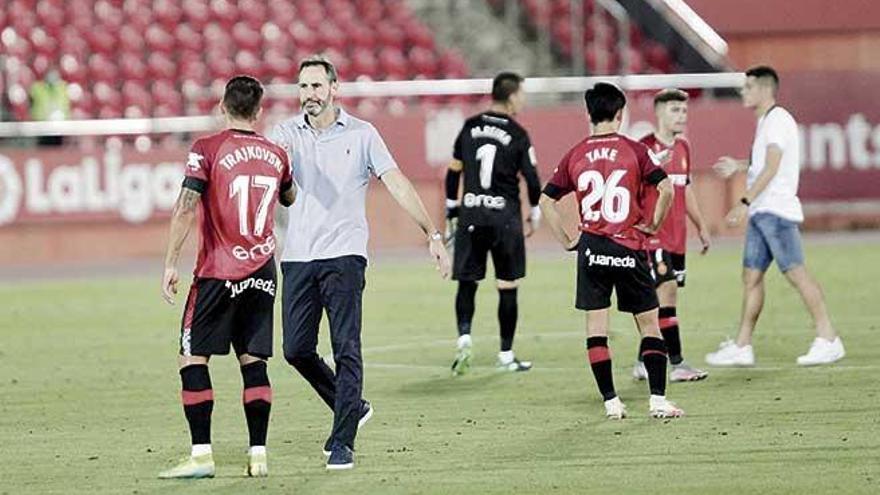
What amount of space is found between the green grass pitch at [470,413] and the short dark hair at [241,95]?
6.33ft

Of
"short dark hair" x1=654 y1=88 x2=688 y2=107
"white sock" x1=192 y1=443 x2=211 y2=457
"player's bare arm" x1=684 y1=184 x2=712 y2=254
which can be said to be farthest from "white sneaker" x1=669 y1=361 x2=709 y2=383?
"white sock" x1=192 y1=443 x2=211 y2=457

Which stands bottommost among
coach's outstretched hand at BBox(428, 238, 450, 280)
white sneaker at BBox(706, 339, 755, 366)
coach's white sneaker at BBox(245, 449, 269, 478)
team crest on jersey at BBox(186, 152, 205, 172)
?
coach's white sneaker at BBox(245, 449, 269, 478)

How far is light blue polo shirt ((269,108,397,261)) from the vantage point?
11.1 m

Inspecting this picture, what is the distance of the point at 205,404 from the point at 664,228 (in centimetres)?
520

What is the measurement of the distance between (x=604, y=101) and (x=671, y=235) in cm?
261

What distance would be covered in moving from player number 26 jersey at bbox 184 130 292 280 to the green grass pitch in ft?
3.76

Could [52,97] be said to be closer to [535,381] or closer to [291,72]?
[291,72]

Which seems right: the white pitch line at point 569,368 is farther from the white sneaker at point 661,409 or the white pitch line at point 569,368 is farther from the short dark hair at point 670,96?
the white sneaker at point 661,409

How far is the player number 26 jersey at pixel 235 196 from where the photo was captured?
1062 cm

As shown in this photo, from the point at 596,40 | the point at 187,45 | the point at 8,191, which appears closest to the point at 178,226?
the point at 8,191

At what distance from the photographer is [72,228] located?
1128 inches

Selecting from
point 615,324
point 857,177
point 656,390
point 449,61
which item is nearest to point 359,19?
point 449,61

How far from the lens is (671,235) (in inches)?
591

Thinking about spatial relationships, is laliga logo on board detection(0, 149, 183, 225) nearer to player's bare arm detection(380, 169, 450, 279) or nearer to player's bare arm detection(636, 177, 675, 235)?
player's bare arm detection(636, 177, 675, 235)
